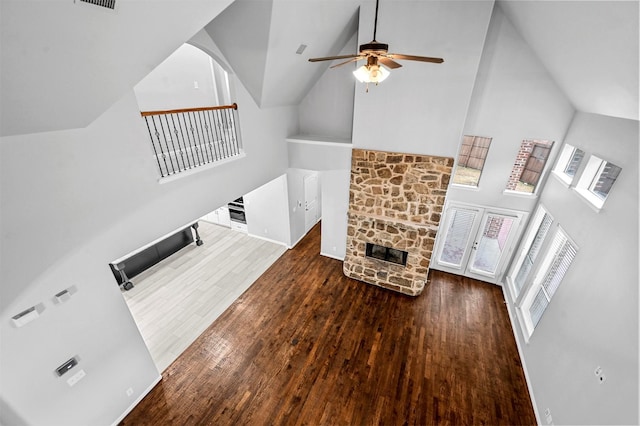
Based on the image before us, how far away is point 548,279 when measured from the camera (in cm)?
441

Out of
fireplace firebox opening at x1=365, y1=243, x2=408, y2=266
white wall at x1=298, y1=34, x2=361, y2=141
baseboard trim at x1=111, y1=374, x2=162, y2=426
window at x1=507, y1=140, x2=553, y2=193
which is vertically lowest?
baseboard trim at x1=111, y1=374, x2=162, y2=426

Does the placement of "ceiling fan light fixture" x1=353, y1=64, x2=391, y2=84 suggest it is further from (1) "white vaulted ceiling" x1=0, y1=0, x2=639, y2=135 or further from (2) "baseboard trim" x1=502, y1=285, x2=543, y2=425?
(2) "baseboard trim" x1=502, y1=285, x2=543, y2=425

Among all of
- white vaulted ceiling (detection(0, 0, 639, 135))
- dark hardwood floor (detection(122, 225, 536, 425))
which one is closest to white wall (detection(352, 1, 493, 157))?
white vaulted ceiling (detection(0, 0, 639, 135))

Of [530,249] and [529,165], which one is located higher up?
[529,165]

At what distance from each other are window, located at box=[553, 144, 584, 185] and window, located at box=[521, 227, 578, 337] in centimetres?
102

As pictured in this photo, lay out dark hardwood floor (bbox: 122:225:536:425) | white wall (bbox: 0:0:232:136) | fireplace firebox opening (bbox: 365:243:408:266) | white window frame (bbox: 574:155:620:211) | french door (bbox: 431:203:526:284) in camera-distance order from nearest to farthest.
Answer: white wall (bbox: 0:0:232:136)
white window frame (bbox: 574:155:620:211)
dark hardwood floor (bbox: 122:225:536:425)
french door (bbox: 431:203:526:284)
fireplace firebox opening (bbox: 365:243:408:266)

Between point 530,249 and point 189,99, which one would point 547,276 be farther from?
point 189,99

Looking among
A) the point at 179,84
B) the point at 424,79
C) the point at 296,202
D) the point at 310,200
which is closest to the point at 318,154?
the point at 296,202

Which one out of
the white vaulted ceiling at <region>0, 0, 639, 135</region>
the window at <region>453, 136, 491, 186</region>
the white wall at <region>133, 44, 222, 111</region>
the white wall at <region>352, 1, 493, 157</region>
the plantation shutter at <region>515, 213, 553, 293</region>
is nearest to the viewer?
the white vaulted ceiling at <region>0, 0, 639, 135</region>

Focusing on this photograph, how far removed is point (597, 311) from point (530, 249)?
8.55 ft

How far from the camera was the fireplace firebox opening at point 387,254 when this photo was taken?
5812 mm

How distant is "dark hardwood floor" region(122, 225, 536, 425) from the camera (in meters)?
3.74

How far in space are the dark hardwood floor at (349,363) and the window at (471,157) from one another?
96.9 inches

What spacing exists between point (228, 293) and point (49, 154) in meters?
4.16
